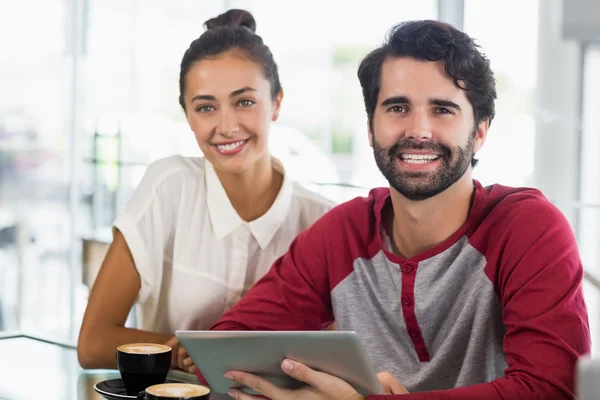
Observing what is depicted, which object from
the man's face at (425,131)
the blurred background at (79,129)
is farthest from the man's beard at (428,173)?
the blurred background at (79,129)

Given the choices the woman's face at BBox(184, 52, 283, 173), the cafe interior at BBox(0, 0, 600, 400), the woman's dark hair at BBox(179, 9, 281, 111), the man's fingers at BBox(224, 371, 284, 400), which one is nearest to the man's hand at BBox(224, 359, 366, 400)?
the man's fingers at BBox(224, 371, 284, 400)

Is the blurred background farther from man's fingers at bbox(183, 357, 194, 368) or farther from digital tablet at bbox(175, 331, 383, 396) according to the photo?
digital tablet at bbox(175, 331, 383, 396)

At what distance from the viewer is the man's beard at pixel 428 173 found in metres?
1.56

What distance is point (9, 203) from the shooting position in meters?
5.46

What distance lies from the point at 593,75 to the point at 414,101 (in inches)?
108

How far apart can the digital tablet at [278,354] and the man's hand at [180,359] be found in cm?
18

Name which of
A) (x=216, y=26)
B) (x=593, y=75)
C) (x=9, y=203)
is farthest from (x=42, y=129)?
(x=216, y=26)

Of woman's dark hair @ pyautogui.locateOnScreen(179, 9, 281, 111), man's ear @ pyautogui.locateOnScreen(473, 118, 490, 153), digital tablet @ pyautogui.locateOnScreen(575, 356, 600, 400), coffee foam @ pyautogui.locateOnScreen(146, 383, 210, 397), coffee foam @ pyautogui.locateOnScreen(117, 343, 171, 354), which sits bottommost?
coffee foam @ pyautogui.locateOnScreen(146, 383, 210, 397)

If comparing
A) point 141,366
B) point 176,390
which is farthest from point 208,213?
point 176,390

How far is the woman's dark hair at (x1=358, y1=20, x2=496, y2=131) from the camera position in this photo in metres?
1.58

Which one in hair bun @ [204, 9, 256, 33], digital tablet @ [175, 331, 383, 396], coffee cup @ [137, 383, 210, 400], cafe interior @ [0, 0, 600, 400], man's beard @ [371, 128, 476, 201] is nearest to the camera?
coffee cup @ [137, 383, 210, 400]

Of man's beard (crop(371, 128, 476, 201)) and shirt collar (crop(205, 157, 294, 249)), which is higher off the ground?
man's beard (crop(371, 128, 476, 201))

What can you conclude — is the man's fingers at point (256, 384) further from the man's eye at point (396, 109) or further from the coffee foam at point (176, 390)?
the man's eye at point (396, 109)

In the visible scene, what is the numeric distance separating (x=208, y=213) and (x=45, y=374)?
1.83 ft
